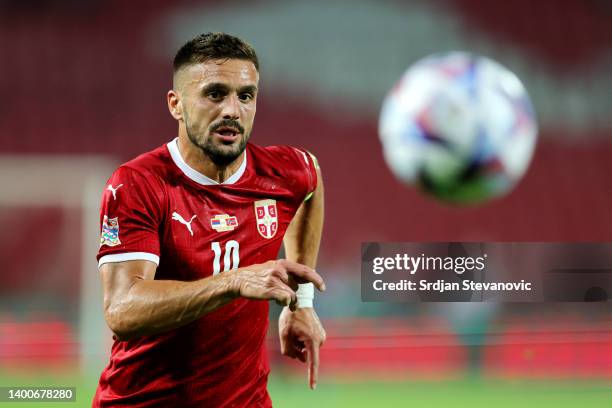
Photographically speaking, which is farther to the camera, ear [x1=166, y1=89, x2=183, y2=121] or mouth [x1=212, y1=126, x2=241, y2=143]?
ear [x1=166, y1=89, x2=183, y2=121]

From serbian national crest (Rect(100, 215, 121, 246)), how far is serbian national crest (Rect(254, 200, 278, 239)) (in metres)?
0.43

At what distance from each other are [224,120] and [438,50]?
17.8ft

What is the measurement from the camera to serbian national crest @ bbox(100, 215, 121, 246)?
178 centimetres

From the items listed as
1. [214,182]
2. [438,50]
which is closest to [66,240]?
[438,50]

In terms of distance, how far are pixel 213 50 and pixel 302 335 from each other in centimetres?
83

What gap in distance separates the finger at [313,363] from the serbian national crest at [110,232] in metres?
0.68

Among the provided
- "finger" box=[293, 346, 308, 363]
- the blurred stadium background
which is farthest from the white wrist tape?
the blurred stadium background

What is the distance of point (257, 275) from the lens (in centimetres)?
149

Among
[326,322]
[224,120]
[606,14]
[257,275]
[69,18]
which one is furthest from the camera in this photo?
[606,14]

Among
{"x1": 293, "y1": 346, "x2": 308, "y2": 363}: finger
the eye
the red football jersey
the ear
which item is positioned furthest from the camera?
{"x1": 293, "y1": 346, "x2": 308, "y2": 363}: finger

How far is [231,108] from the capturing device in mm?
1953

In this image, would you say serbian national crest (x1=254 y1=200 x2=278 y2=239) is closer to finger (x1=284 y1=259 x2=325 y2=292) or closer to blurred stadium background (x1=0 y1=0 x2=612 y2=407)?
finger (x1=284 y1=259 x2=325 y2=292)

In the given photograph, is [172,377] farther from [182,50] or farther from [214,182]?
[182,50]

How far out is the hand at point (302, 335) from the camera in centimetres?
218
